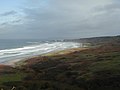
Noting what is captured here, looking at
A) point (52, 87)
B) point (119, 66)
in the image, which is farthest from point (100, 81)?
point (119, 66)

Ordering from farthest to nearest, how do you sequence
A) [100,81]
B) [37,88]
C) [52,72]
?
[52,72] → [100,81] → [37,88]

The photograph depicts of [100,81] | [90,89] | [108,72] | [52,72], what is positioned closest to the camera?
[90,89]

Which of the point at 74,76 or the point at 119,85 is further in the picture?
the point at 74,76

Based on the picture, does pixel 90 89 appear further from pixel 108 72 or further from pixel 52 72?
pixel 52 72

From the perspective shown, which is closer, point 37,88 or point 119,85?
point 37,88

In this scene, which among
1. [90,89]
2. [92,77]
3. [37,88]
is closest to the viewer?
[37,88]

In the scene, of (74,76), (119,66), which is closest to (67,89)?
(74,76)

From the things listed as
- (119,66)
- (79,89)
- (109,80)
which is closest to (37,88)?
(79,89)

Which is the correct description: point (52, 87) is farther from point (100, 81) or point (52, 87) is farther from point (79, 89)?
point (100, 81)
